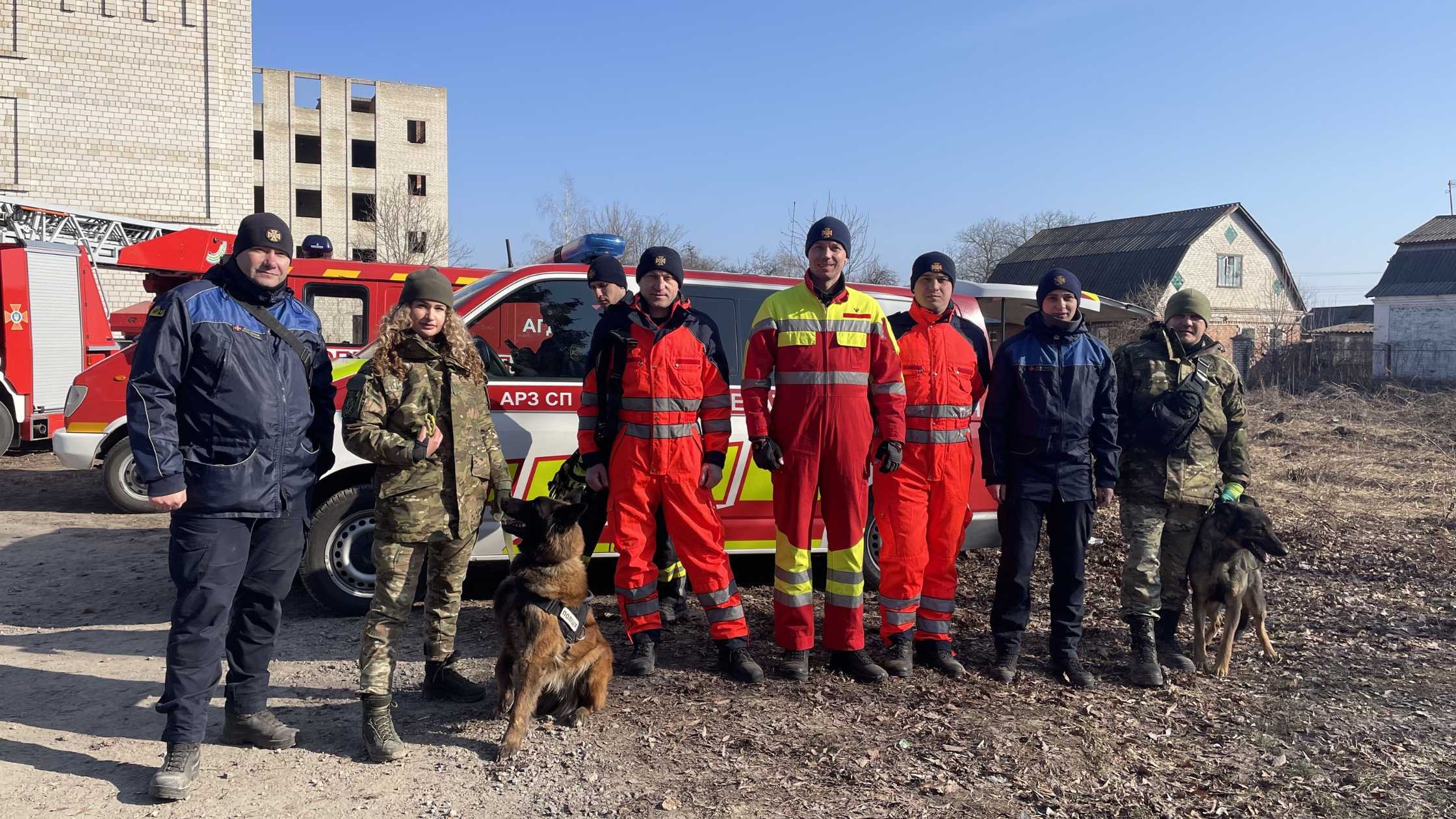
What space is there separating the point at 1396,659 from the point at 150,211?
28218 mm

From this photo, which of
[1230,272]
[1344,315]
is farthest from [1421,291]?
[1344,315]

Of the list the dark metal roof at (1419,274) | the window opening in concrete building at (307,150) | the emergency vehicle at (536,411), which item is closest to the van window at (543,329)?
the emergency vehicle at (536,411)

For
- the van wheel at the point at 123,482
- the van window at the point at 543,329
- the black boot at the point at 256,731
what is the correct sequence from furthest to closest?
the van wheel at the point at 123,482 < the van window at the point at 543,329 < the black boot at the point at 256,731

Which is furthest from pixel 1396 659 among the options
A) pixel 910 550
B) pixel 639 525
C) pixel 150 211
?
pixel 150 211

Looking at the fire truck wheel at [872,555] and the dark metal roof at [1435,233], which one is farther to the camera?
the dark metal roof at [1435,233]

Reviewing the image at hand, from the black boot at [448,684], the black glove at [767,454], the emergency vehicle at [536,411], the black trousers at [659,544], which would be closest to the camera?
the black boot at [448,684]

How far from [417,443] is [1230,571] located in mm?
3782

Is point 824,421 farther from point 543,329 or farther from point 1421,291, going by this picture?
point 1421,291

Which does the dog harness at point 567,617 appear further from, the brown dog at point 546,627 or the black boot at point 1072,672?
the black boot at point 1072,672

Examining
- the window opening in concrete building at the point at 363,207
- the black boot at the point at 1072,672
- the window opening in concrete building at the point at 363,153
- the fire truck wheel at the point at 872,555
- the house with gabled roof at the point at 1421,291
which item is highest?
the window opening in concrete building at the point at 363,153

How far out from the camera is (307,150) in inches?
1923

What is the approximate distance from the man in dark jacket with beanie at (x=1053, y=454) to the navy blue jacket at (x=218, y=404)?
317 centimetres

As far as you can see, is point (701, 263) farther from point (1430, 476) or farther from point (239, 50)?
point (1430, 476)

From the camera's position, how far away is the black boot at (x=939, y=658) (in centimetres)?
456
